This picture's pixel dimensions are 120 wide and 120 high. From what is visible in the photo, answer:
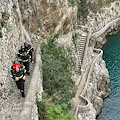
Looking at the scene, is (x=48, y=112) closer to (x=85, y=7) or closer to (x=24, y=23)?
(x=24, y=23)

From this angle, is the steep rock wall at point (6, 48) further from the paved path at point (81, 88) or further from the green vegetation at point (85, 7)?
the green vegetation at point (85, 7)

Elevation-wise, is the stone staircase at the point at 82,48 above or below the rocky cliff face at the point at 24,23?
below

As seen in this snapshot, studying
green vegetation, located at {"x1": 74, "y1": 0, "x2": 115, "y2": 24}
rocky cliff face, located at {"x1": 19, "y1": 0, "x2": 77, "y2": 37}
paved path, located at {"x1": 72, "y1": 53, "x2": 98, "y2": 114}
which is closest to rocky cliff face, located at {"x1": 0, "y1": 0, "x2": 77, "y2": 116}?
rocky cliff face, located at {"x1": 19, "y1": 0, "x2": 77, "y2": 37}

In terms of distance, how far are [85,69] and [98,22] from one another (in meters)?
17.9

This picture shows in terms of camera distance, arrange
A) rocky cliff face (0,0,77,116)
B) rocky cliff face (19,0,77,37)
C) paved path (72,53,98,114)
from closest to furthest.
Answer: rocky cliff face (0,0,77,116) < paved path (72,53,98,114) < rocky cliff face (19,0,77,37)

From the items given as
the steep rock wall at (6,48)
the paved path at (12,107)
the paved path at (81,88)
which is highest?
the steep rock wall at (6,48)

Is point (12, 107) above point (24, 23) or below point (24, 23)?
below

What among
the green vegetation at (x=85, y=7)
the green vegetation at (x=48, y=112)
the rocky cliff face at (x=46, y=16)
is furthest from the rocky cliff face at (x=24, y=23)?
the green vegetation at (x=85, y=7)

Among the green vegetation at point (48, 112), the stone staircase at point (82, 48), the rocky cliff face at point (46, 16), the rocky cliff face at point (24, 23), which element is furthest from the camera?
the stone staircase at point (82, 48)

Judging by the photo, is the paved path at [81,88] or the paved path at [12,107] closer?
the paved path at [12,107]

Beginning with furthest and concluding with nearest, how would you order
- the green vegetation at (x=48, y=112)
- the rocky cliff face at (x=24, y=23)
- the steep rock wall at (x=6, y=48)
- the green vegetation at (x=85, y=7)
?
the green vegetation at (x=85, y=7)
the rocky cliff face at (x=24, y=23)
the green vegetation at (x=48, y=112)
the steep rock wall at (x=6, y=48)

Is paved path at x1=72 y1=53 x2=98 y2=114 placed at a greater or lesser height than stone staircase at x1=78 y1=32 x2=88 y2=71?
lesser

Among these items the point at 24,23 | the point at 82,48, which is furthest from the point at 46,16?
the point at 82,48

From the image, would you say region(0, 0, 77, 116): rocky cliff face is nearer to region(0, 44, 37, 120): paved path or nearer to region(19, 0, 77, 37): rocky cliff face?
region(19, 0, 77, 37): rocky cliff face
